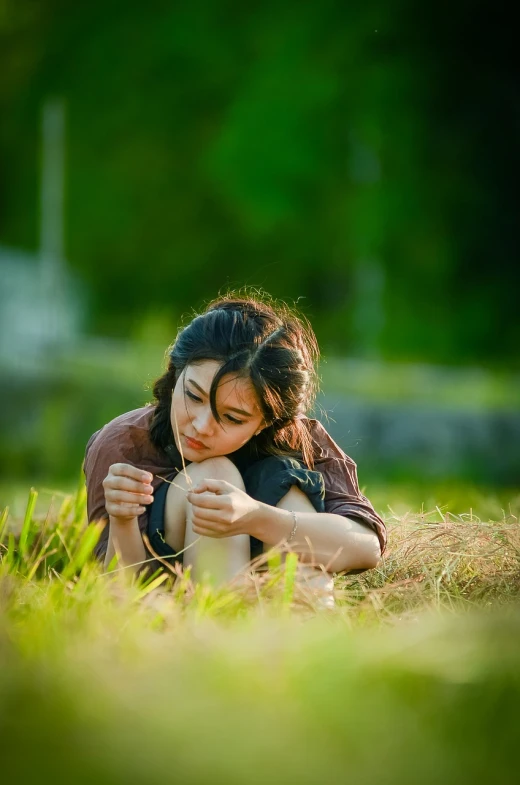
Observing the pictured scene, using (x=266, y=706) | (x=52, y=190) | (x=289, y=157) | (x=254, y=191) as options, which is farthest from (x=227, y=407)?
(x=52, y=190)

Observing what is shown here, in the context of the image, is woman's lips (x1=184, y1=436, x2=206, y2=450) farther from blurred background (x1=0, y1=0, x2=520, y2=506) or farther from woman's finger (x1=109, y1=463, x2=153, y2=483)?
blurred background (x1=0, y1=0, x2=520, y2=506)

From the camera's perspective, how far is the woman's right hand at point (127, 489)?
2275 mm

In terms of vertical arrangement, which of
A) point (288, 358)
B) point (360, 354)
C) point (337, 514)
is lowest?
point (360, 354)

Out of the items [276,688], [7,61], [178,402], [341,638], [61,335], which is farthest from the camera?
[7,61]

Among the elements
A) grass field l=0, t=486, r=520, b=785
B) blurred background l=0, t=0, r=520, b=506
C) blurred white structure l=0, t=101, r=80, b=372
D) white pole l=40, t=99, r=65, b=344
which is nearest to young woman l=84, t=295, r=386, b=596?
grass field l=0, t=486, r=520, b=785

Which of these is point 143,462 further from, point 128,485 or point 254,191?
point 254,191

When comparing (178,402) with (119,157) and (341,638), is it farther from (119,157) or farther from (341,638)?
(119,157)


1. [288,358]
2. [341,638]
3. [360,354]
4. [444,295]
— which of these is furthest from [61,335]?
[341,638]

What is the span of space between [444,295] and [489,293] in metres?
0.57

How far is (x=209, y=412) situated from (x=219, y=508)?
0.31 m

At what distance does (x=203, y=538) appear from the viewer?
2449 millimetres

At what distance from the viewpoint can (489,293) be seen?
13430 millimetres

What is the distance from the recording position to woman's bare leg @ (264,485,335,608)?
2227mm

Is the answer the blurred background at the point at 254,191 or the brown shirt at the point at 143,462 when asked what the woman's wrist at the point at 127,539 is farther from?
the blurred background at the point at 254,191
